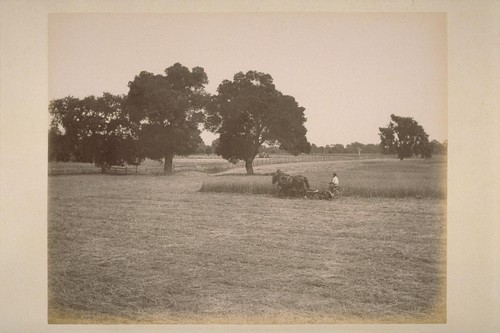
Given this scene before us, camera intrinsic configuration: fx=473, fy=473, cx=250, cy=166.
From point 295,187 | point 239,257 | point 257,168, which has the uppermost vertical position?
point 257,168

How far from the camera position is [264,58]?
2.90 meters

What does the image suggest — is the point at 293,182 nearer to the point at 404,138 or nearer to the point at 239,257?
the point at 239,257

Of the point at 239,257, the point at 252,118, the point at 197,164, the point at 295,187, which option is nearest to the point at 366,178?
the point at 295,187

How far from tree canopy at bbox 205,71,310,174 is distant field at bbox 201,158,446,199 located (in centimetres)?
11

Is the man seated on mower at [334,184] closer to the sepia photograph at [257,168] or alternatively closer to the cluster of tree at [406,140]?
the sepia photograph at [257,168]

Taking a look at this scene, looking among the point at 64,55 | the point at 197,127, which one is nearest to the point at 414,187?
the point at 197,127

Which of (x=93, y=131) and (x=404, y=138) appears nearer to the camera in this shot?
(x=404, y=138)

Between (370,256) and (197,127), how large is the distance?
1315 millimetres

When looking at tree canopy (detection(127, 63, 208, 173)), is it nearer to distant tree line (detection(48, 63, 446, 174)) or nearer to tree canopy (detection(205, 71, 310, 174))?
distant tree line (detection(48, 63, 446, 174))

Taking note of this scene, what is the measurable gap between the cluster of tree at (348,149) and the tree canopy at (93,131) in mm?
1130

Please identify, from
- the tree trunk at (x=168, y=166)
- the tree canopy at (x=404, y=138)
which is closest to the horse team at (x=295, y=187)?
the tree canopy at (x=404, y=138)

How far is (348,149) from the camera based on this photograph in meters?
2.86

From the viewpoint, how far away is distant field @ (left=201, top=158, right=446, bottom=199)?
2.84 m

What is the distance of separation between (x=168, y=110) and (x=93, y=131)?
488 millimetres
